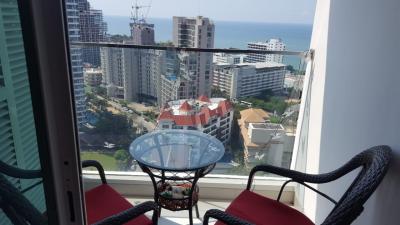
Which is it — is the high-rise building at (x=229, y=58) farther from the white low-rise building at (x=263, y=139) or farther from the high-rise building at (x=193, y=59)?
the white low-rise building at (x=263, y=139)

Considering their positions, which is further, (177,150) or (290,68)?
(290,68)

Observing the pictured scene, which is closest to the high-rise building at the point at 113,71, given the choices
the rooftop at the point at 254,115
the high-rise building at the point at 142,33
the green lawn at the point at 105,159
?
the high-rise building at the point at 142,33

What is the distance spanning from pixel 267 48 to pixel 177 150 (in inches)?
47.0

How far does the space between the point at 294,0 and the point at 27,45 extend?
7.55 ft

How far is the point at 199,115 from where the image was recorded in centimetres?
278

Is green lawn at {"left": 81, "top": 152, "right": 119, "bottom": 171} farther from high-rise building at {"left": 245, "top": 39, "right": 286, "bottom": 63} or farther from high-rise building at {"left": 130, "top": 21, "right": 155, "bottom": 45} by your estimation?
high-rise building at {"left": 245, "top": 39, "right": 286, "bottom": 63}

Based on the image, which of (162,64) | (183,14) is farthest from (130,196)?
(183,14)

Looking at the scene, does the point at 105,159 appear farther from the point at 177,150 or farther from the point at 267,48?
the point at 267,48

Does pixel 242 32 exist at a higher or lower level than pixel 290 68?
higher

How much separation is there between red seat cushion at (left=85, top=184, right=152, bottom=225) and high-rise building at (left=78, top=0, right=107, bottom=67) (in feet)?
3.92

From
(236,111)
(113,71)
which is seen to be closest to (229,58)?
(236,111)

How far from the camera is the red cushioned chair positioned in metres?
1.47

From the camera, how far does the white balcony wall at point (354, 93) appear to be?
129cm

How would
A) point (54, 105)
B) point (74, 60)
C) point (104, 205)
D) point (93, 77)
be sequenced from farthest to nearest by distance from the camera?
1. point (93, 77)
2. point (104, 205)
3. point (74, 60)
4. point (54, 105)
